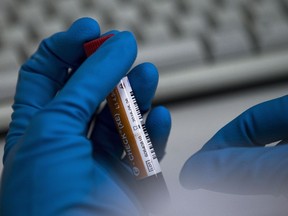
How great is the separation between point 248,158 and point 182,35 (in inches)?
12.1

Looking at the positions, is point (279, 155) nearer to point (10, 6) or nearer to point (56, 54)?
point (56, 54)

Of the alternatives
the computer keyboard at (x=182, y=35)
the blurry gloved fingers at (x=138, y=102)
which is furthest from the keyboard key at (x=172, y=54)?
the blurry gloved fingers at (x=138, y=102)

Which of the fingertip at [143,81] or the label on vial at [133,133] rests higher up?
the fingertip at [143,81]

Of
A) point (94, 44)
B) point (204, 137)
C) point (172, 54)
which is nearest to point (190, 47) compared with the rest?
point (172, 54)

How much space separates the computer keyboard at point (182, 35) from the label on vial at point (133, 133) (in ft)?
0.68

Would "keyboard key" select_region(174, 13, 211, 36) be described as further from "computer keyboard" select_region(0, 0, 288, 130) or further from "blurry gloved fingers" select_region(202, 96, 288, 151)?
"blurry gloved fingers" select_region(202, 96, 288, 151)

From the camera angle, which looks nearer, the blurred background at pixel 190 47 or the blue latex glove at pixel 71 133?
the blue latex glove at pixel 71 133

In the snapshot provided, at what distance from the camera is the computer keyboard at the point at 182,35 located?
1.76ft

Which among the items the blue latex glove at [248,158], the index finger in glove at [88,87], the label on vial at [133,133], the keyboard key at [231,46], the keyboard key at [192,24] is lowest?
the blue latex glove at [248,158]

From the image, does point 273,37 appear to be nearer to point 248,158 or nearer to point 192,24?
point 192,24

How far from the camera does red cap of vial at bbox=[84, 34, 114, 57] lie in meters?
0.34

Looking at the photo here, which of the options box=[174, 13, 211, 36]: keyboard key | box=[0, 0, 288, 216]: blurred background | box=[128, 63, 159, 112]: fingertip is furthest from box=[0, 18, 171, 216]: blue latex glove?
box=[174, 13, 211, 36]: keyboard key

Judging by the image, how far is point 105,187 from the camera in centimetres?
31

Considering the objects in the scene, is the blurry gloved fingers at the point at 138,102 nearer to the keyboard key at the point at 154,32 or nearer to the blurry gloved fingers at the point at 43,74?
the blurry gloved fingers at the point at 43,74
